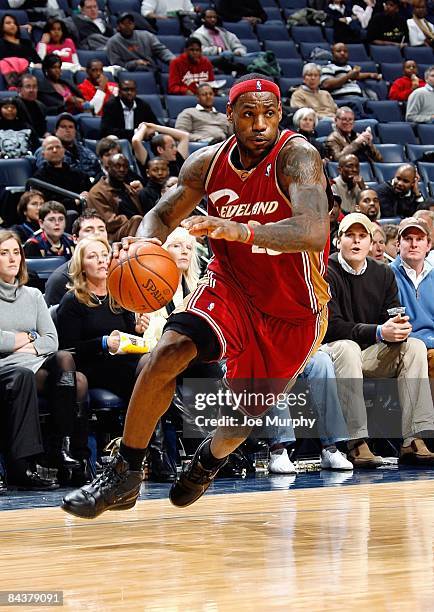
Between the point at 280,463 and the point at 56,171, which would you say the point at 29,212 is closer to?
the point at 56,171

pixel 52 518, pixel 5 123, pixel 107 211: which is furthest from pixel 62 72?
pixel 52 518

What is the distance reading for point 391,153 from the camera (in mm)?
11281

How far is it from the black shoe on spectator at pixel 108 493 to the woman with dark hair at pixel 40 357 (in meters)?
2.00

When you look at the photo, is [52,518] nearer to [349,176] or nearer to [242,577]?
[242,577]

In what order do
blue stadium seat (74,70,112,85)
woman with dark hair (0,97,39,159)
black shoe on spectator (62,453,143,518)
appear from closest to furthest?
black shoe on spectator (62,453,143,518)
woman with dark hair (0,97,39,159)
blue stadium seat (74,70,112,85)

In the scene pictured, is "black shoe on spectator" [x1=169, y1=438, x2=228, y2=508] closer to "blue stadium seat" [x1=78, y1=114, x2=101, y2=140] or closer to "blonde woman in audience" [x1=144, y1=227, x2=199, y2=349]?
"blonde woman in audience" [x1=144, y1=227, x2=199, y2=349]

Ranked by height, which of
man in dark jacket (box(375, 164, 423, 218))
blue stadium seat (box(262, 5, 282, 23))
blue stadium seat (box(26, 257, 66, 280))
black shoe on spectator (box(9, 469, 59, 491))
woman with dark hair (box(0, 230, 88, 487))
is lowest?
black shoe on spectator (box(9, 469, 59, 491))

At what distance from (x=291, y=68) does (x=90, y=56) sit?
8.33ft

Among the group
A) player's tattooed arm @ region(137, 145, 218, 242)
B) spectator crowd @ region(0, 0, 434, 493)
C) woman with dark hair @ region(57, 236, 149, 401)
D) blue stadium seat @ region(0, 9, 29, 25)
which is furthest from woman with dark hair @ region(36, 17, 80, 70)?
player's tattooed arm @ region(137, 145, 218, 242)

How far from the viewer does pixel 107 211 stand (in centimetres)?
830

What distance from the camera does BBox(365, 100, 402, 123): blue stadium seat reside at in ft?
41.0

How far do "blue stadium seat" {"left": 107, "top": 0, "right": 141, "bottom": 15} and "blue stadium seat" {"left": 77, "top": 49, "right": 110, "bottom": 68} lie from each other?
3.92 ft

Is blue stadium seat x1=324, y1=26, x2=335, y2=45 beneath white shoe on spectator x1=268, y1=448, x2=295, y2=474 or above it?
above

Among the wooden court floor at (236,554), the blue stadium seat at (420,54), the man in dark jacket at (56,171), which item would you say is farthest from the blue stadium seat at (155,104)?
→ the wooden court floor at (236,554)
